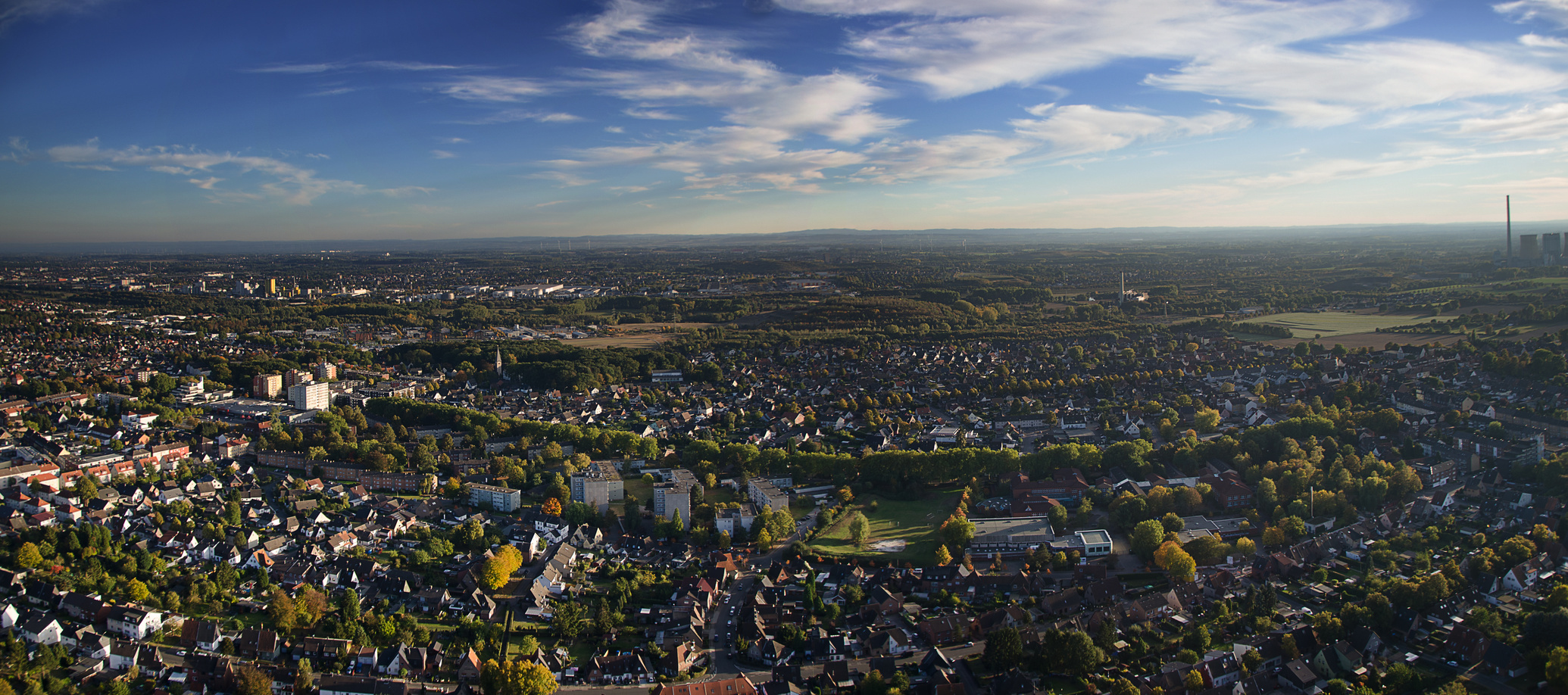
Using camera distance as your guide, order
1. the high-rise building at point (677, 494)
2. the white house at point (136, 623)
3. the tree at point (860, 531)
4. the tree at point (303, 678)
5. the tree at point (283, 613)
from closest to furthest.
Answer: the tree at point (303, 678)
the white house at point (136, 623)
the tree at point (283, 613)
the tree at point (860, 531)
the high-rise building at point (677, 494)

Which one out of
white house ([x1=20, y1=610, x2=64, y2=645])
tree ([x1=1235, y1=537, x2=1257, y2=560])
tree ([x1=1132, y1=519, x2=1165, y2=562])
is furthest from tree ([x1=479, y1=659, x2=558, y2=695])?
tree ([x1=1235, y1=537, x2=1257, y2=560])

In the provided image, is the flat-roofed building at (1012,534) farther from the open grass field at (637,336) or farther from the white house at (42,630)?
the open grass field at (637,336)

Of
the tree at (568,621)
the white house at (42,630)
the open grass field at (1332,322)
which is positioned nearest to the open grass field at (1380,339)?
the open grass field at (1332,322)

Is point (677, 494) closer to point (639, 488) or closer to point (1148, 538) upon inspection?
point (639, 488)

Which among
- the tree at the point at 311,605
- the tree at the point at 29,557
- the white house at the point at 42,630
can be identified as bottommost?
the tree at the point at 311,605

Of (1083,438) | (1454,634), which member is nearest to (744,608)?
(1454,634)

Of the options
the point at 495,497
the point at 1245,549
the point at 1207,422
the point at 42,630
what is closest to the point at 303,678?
the point at 42,630
